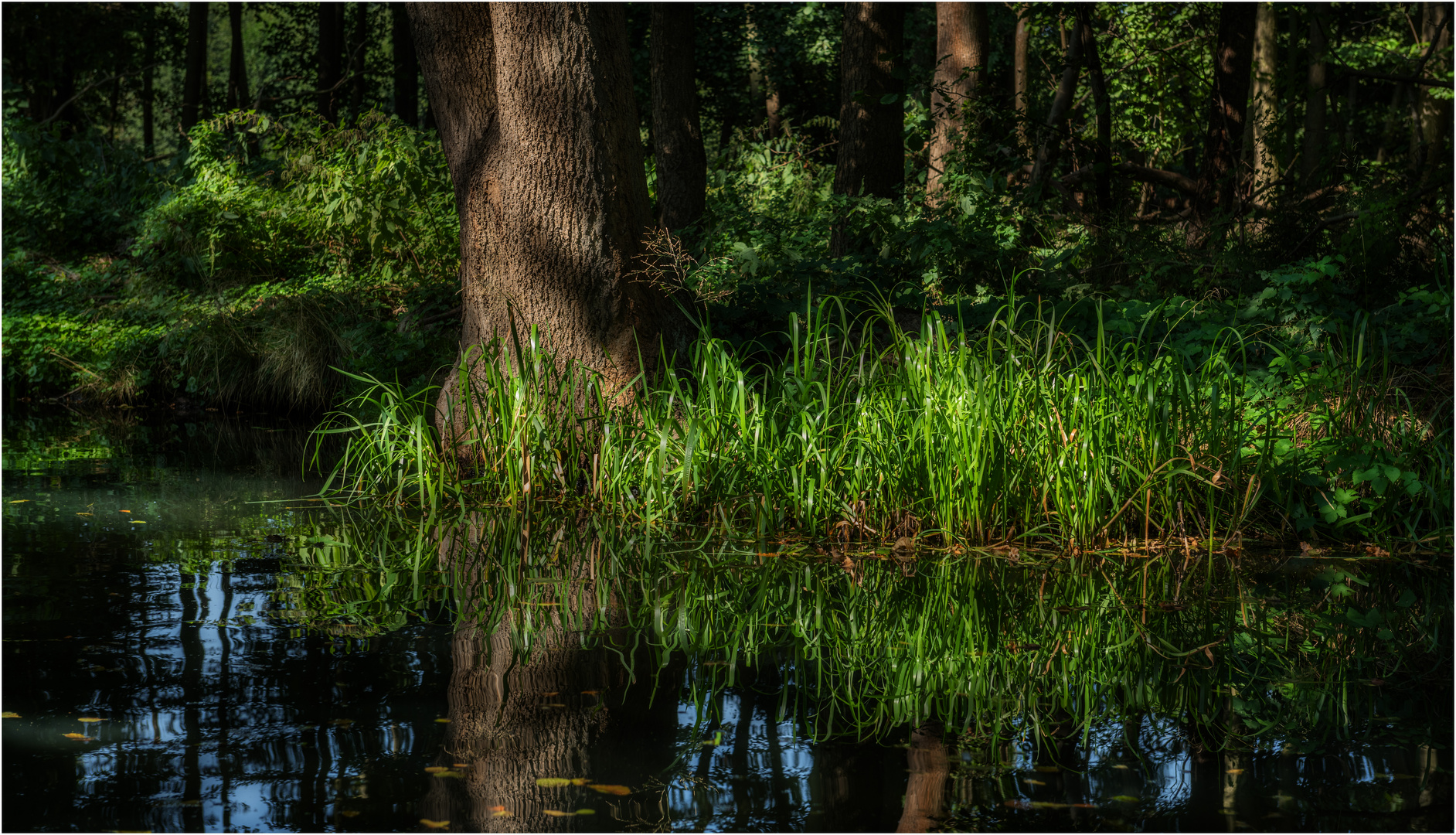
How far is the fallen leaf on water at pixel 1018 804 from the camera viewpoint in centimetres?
242

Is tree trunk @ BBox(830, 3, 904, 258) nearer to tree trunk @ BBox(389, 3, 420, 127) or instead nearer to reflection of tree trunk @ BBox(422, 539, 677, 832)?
reflection of tree trunk @ BBox(422, 539, 677, 832)

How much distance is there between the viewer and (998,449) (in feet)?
15.5

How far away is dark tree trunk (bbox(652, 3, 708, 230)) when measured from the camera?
10516 millimetres

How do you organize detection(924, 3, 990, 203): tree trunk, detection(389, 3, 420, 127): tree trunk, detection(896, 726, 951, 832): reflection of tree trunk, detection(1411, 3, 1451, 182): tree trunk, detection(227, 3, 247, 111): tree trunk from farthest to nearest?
detection(227, 3, 247, 111): tree trunk, detection(389, 3, 420, 127): tree trunk, detection(1411, 3, 1451, 182): tree trunk, detection(924, 3, 990, 203): tree trunk, detection(896, 726, 951, 832): reflection of tree trunk

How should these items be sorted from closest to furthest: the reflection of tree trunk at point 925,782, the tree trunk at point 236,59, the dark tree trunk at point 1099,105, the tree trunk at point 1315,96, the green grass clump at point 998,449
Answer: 1. the reflection of tree trunk at point 925,782
2. the green grass clump at point 998,449
3. the dark tree trunk at point 1099,105
4. the tree trunk at point 1315,96
5. the tree trunk at point 236,59

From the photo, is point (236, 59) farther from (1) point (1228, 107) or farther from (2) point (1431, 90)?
(2) point (1431, 90)

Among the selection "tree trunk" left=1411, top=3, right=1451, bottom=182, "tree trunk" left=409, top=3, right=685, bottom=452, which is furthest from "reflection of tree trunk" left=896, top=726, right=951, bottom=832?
"tree trunk" left=1411, top=3, right=1451, bottom=182

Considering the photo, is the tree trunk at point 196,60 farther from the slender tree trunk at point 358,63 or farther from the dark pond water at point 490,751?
the dark pond water at point 490,751

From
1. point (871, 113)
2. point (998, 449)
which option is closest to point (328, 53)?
point (871, 113)

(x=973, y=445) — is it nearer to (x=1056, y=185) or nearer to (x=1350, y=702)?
(x=1350, y=702)

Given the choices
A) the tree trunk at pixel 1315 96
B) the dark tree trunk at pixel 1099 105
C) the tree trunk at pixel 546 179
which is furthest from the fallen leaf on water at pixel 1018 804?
the tree trunk at pixel 1315 96

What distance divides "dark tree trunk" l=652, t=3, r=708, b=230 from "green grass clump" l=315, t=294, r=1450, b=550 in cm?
530

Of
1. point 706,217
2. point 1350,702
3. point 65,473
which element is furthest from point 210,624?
point 706,217

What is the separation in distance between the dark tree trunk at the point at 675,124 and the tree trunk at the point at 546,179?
422cm
